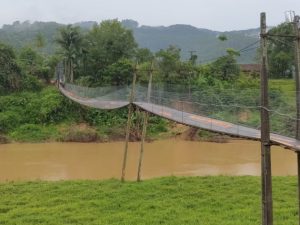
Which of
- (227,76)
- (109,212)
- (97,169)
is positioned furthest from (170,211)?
(227,76)

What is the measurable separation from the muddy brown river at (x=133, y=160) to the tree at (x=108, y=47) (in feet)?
19.7

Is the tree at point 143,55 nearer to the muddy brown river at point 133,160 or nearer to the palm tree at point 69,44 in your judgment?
the palm tree at point 69,44

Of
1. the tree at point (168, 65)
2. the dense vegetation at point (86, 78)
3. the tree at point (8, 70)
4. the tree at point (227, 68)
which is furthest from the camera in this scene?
the tree at point (227, 68)

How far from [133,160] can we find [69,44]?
9.71 meters

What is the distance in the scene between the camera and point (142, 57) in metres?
24.3

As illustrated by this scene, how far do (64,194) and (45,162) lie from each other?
5115mm

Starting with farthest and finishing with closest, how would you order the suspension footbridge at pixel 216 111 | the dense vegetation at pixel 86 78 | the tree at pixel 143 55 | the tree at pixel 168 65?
the tree at pixel 143 55
the tree at pixel 168 65
the dense vegetation at pixel 86 78
the suspension footbridge at pixel 216 111

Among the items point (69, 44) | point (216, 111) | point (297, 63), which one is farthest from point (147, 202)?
point (69, 44)

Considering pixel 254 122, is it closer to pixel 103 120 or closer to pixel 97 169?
pixel 97 169

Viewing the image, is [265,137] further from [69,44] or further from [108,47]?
[108,47]

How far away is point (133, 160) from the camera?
1430 cm

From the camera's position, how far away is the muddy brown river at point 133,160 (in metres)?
12.6

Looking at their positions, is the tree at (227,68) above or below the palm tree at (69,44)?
below

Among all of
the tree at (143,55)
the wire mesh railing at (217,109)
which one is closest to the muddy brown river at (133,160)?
the wire mesh railing at (217,109)
